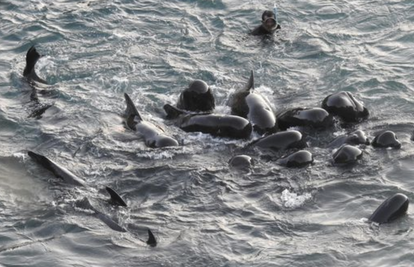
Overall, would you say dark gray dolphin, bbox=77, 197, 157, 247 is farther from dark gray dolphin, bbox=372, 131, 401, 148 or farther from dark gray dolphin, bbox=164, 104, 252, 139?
dark gray dolphin, bbox=372, 131, 401, 148

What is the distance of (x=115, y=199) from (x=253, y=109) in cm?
277

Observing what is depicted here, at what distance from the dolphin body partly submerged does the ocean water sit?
0.26 ft

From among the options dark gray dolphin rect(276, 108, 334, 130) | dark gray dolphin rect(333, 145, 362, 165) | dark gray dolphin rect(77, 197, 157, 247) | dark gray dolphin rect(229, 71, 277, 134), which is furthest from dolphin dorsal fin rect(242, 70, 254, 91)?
dark gray dolphin rect(77, 197, 157, 247)

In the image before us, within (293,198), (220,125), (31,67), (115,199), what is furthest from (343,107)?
(31,67)

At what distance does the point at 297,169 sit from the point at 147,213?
6.67ft

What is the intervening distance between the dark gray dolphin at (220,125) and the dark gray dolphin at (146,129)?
448 mm

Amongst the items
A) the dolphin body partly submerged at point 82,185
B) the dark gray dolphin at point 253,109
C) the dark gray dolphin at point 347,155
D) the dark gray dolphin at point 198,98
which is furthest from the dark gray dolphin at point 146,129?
the dark gray dolphin at point 347,155

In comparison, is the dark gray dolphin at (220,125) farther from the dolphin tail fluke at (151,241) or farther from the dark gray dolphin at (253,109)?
the dolphin tail fluke at (151,241)

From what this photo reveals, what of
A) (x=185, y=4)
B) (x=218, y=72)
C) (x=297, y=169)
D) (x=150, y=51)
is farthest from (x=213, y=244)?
(x=185, y=4)

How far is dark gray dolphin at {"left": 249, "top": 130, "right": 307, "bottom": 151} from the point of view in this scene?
413 inches

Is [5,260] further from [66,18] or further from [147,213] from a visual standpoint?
[66,18]

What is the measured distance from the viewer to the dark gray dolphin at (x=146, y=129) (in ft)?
35.4

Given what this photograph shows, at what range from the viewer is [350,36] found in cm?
1448

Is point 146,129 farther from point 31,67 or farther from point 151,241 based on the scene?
point 31,67
